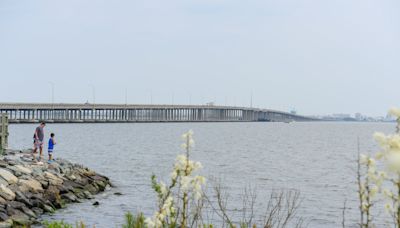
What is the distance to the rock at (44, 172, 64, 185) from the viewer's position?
869 inches

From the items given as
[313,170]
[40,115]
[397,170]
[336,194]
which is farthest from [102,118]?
[397,170]

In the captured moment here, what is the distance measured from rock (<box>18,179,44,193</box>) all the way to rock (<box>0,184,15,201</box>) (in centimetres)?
147

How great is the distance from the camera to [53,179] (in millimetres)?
22484

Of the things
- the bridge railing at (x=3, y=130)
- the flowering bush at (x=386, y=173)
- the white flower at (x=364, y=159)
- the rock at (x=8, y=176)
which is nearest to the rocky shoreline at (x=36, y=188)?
the rock at (x=8, y=176)

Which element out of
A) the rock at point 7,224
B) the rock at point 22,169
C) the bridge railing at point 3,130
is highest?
the bridge railing at point 3,130

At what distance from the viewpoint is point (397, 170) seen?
121 inches

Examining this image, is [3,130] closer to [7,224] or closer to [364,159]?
[7,224]

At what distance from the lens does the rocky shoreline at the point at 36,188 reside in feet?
56.7

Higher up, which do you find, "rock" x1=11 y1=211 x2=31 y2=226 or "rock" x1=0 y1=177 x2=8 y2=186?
"rock" x1=0 y1=177 x2=8 y2=186

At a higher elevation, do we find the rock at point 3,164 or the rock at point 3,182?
the rock at point 3,164

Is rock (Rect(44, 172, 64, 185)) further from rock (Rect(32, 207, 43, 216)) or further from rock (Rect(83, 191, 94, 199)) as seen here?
rock (Rect(32, 207, 43, 216))

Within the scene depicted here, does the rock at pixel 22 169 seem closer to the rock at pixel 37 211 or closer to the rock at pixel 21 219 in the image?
the rock at pixel 37 211

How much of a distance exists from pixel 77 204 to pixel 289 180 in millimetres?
16228

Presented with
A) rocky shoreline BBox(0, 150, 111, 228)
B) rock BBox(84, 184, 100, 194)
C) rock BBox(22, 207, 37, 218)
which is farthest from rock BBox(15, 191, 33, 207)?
rock BBox(84, 184, 100, 194)
